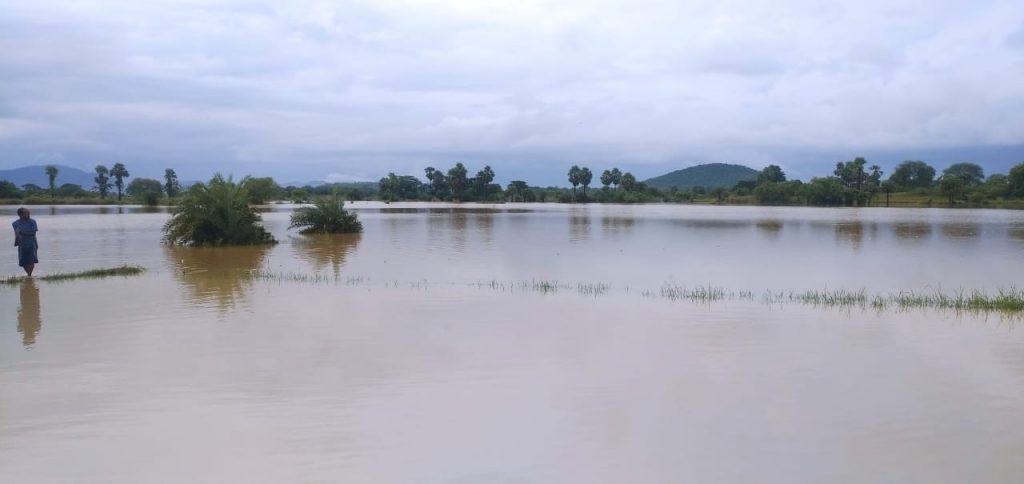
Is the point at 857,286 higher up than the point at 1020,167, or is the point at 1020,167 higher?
the point at 1020,167

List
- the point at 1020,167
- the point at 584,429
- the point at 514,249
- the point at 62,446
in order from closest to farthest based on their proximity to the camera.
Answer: the point at 62,446, the point at 584,429, the point at 514,249, the point at 1020,167

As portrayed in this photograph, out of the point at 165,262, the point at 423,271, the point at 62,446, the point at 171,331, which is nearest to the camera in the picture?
the point at 62,446

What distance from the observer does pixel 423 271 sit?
17641mm

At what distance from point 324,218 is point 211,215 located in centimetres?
781

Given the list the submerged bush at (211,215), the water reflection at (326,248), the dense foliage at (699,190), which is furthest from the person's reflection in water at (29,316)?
the dense foliage at (699,190)

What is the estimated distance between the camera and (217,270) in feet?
58.5

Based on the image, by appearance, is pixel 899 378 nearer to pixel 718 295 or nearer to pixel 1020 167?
pixel 718 295

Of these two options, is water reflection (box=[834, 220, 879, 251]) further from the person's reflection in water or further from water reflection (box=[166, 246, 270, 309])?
the person's reflection in water

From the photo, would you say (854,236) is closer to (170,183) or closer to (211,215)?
(211,215)

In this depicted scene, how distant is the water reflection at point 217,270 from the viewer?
1319 cm

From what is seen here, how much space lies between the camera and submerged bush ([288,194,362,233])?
32.6 meters

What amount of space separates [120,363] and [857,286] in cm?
1390

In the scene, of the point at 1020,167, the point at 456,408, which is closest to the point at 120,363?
the point at 456,408

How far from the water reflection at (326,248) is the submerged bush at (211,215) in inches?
87.5
